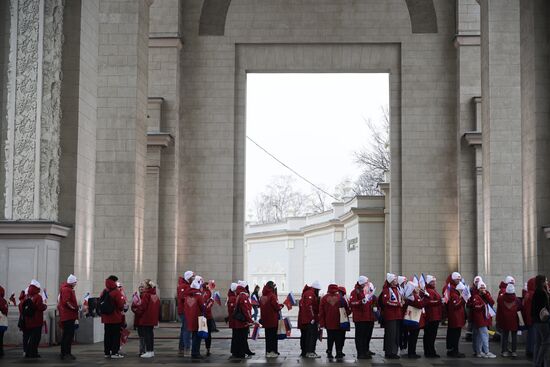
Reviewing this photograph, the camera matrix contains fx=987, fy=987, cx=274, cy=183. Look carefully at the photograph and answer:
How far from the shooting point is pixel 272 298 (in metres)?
19.7

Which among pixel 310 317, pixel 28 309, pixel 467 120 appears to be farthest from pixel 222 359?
pixel 467 120

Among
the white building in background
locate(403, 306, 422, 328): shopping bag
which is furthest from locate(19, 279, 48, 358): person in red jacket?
the white building in background

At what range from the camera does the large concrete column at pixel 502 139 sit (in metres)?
26.0

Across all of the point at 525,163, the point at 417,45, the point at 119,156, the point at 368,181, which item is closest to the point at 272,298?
the point at 525,163

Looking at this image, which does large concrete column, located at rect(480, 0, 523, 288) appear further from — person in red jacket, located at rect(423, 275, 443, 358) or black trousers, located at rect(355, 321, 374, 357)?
black trousers, located at rect(355, 321, 374, 357)

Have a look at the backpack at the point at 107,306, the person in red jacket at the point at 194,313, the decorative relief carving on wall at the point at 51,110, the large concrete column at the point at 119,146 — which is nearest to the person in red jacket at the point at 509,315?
the person in red jacket at the point at 194,313

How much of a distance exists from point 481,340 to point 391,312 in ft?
6.57

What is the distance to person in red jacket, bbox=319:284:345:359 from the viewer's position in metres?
19.7

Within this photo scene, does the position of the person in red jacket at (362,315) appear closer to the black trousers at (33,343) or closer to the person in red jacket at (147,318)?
the person in red jacket at (147,318)

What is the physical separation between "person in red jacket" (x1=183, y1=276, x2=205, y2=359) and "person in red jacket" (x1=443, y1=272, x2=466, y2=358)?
498 cm

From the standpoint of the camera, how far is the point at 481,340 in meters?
19.8

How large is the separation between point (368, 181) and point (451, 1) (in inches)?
1292

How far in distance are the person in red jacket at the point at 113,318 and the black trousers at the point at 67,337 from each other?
0.69 m

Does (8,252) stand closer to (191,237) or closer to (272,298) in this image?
(272,298)
